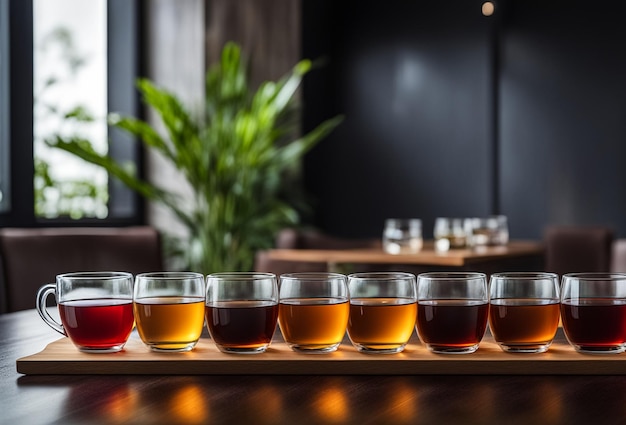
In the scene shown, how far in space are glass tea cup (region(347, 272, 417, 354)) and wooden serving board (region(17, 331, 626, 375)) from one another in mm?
18

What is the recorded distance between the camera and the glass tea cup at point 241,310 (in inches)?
41.0

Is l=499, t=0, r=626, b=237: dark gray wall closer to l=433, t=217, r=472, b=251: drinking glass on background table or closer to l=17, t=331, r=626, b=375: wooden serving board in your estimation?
l=433, t=217, r=472, b=251: drinking glass on background table

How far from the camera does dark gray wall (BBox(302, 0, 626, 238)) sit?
5.96m

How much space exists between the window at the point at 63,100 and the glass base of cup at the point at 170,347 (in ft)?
11.9

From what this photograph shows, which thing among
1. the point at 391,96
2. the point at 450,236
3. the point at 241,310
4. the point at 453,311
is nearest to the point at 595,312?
the point at 453,311

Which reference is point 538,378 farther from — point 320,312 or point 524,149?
point 524,149

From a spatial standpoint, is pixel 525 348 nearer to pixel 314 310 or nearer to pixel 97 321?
pixel 314 310

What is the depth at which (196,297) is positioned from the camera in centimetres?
107

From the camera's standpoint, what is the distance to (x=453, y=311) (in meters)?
1.02

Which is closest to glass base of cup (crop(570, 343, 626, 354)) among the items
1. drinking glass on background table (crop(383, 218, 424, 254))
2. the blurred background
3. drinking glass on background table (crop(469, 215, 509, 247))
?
drinking glass on background table (crop(383, 218, 424, 254))

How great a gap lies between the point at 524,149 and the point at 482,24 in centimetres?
97

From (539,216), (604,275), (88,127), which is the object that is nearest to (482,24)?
(539,216)

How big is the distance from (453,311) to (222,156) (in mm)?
3620

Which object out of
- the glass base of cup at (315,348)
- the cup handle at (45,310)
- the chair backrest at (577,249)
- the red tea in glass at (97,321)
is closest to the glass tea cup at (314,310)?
the glass base of cup at (315,348)
